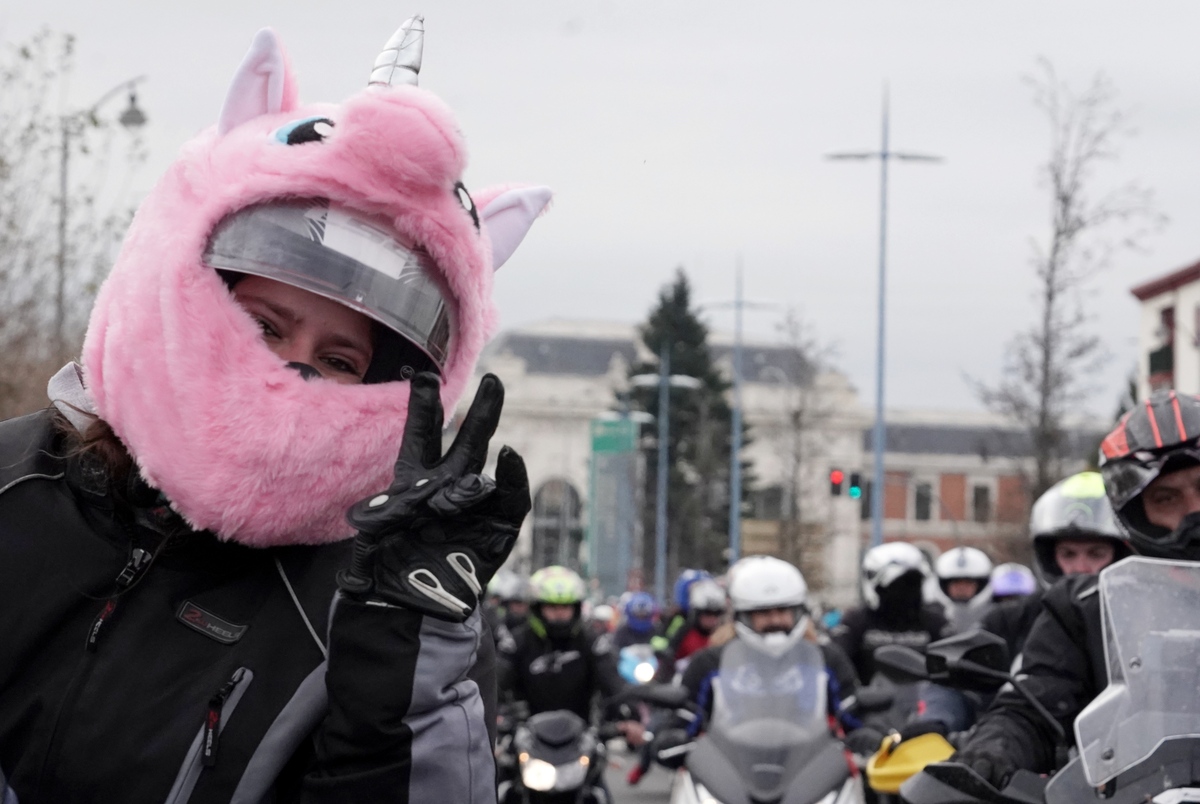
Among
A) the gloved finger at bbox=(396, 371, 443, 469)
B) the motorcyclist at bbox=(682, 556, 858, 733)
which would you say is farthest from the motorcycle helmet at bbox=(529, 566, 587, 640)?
the gloved finger at bbox=(396, 371, 443, 469)

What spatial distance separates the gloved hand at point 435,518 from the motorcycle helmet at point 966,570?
39.5 ft

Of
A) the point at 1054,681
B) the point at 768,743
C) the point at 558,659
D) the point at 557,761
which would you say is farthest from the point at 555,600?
the point at 1054,681

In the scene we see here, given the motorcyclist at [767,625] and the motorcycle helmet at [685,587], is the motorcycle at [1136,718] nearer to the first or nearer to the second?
the motorcyclist at [767,625]

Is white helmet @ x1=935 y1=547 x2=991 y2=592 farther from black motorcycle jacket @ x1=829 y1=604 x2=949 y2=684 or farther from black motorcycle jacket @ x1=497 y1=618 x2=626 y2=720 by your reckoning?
black motorcycle jacket @ x1=497 y1=618 x2=626 y2=720

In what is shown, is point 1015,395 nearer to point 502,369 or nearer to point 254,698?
point 254,698

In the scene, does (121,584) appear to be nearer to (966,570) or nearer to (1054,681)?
(1054,681)

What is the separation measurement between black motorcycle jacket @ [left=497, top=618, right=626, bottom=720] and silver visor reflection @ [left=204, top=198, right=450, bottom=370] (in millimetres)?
10578

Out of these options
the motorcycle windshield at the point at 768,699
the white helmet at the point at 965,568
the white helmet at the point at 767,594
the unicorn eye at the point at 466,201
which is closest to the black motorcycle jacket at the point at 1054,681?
the unicorn eye at the point at 466,201

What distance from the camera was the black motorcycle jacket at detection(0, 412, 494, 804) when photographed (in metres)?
2.09

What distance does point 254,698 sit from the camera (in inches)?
85.4

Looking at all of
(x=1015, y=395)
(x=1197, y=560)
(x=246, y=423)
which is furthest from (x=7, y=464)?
(x=1015, y=395)

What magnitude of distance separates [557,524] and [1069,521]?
250 ft

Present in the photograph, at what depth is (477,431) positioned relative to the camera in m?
2.14

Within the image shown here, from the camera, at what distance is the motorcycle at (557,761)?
1095 centimetres
